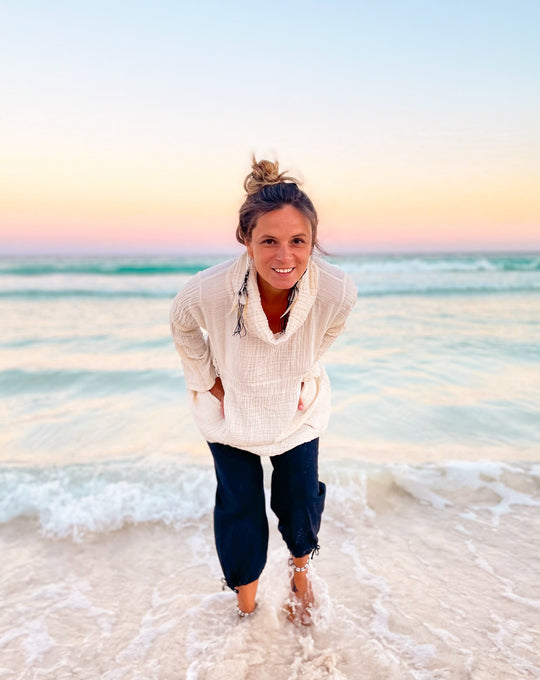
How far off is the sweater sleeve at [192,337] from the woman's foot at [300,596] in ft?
3.21

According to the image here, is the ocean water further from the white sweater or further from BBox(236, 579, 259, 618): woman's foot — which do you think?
the white sweater

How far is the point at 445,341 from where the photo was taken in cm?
832

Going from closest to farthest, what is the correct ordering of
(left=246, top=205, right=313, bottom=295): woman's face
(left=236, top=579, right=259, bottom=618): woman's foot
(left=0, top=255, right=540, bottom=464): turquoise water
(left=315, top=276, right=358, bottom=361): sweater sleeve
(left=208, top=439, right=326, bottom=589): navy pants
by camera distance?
(left=246, top=205, right=313, bottom=295): woman's face
(left=315, top=276, right=358, bottom=361): sweater sleeve
(left=208, top=439, right=326, bottom=589): navy pants
(left=236, top=579, right=259, bottom=618): woman's foot
(left=0, top=255, right=540, bottom=464): turquoise water

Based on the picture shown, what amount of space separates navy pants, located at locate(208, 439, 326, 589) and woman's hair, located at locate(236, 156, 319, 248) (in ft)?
3.07

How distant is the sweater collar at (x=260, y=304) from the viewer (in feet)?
5.88

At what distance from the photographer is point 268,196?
5.48 ft

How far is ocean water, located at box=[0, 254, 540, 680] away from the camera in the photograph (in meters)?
2.08

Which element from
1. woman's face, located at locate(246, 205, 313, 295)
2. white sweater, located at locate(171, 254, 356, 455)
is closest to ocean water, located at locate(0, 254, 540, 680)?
white sweater, located at locate(171, 254, 356, 455)

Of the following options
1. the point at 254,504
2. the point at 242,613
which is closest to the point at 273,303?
the point at 254,504

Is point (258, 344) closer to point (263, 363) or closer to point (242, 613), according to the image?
point (263, 363)

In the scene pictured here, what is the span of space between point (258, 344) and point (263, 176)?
2.08ft

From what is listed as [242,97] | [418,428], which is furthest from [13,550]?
[242,97]

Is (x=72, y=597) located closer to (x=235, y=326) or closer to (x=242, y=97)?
(x=235, y=326)

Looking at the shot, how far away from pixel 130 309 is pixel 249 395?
12.2 meters
